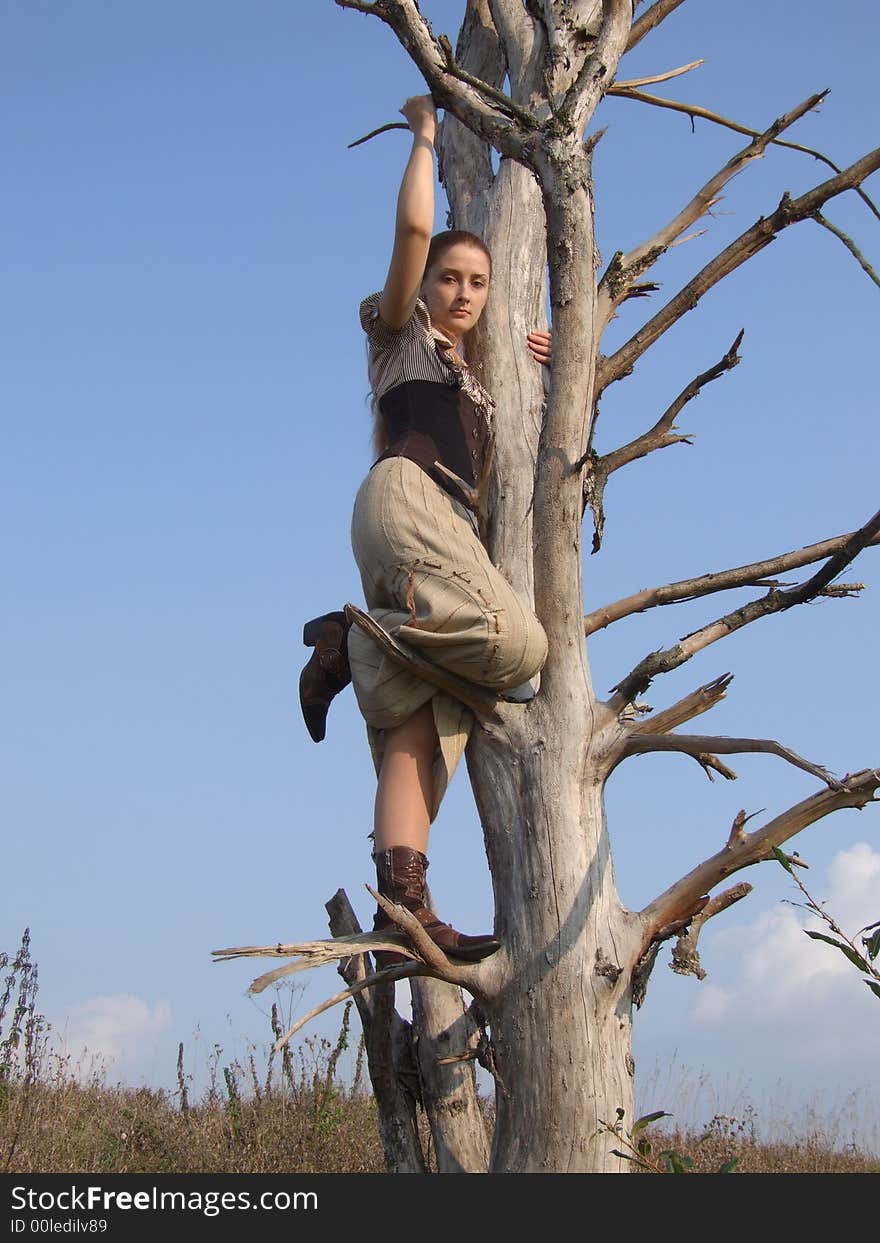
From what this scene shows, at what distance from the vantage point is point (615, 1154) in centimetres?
311

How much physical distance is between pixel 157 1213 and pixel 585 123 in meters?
3.32

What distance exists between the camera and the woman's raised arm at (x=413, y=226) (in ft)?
11.9

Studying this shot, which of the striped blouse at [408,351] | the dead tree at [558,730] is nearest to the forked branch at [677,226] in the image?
the dead tree at [558,730]

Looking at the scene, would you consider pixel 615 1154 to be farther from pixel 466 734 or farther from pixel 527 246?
pixel 527 246

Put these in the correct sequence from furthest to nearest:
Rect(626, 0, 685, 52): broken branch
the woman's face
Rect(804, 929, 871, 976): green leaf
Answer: Rect(626, 0, 685, 52): broken branch, the woman's face, Rect(804, 929, 871, 976): green leaf

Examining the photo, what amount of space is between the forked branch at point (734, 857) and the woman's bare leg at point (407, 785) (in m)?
0.71

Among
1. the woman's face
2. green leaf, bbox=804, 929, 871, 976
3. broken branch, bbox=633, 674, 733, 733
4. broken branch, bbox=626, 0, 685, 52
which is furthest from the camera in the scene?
broken branch, bbox=626, 0, 685, 52

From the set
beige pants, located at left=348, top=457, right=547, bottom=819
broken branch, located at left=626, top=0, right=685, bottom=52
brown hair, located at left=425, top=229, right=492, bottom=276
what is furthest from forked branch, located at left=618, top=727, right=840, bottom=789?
broken branch, located at left=626, top=0, right=685, bottom=52

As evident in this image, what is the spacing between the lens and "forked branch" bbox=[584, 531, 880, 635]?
4.02m

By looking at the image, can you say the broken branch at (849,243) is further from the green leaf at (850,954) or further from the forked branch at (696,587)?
the green leaf at (850,954)

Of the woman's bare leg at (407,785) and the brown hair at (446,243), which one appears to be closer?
the woman's bare leg at (407,785)

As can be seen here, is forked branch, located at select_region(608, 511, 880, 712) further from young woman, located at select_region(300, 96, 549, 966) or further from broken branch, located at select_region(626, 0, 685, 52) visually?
broken branch, located at select_region(626, 0, 685, 52)

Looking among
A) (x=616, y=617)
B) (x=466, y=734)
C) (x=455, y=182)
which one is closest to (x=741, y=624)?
(x=616, y=617)

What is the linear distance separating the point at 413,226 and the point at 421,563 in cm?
100
